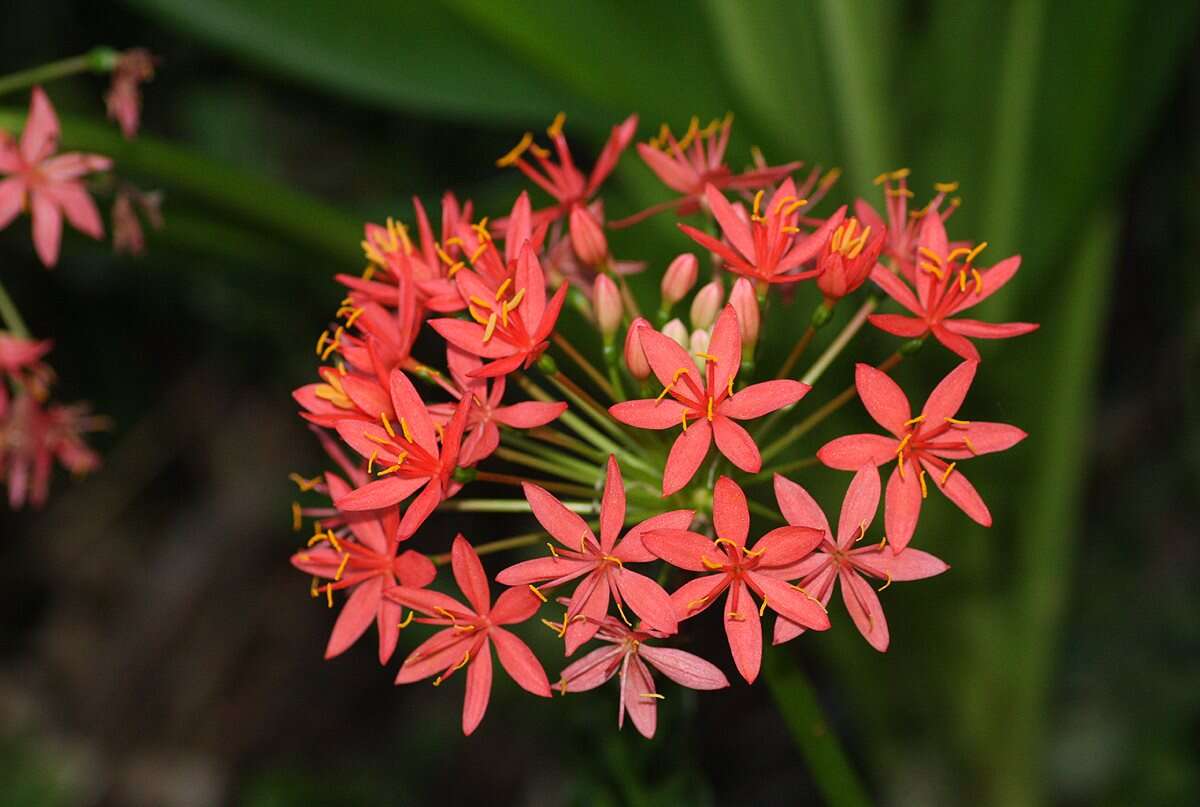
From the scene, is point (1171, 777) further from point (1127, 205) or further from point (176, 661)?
point (176, 661)

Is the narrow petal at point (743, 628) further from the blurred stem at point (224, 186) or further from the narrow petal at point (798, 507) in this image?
the blurred stem at point (224, 186)

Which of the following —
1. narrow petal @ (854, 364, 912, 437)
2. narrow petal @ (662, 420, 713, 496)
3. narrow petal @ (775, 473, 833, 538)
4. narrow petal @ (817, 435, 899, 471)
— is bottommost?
narrow petal @ (775, 473, 833, 538)

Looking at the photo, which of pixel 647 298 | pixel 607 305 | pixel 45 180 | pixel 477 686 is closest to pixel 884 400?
pixel 607 305

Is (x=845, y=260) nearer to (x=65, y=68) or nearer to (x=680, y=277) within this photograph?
(x=680, y=277)

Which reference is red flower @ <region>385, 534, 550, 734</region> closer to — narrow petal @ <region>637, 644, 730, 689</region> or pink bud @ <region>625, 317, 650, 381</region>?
narrow petal @ <region>637, 644, 730, 689</region>

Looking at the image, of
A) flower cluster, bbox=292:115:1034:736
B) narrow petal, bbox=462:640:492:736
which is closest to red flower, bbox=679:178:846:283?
flower cluster, bbox=292:115:1034:736

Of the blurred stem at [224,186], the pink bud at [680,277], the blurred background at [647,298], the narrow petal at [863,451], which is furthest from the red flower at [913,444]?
the blurred stem at [224,186]
